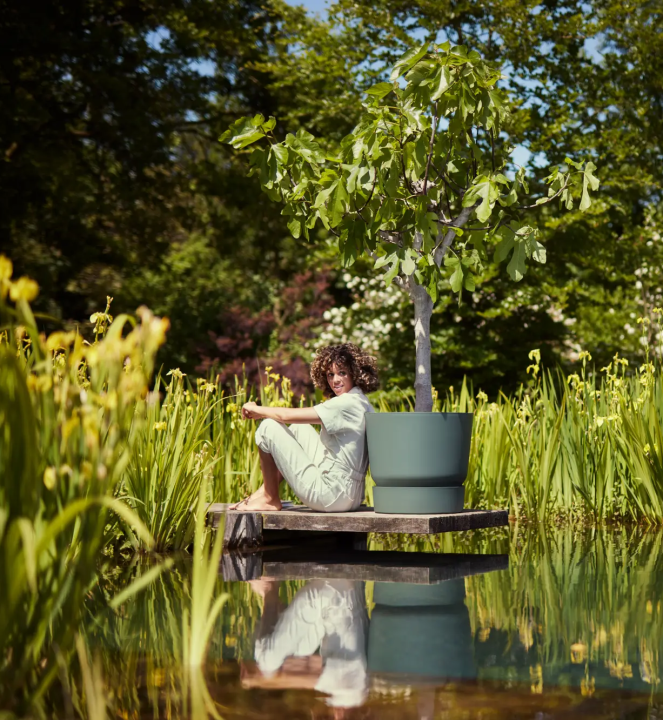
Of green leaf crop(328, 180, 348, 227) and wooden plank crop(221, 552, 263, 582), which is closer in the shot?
green leaf crop(328, 180, 348, 227)

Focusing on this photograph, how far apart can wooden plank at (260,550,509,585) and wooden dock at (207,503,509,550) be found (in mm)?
180

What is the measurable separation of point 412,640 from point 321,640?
0.31 meters

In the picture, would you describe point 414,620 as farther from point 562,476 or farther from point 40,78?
point 40,78

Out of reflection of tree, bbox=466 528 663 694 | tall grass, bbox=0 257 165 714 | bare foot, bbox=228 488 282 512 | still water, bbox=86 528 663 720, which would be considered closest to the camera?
tall grass, bbox=0 257 165 714

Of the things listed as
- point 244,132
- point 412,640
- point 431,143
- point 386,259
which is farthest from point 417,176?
point 412,640

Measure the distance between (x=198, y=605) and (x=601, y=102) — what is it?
12429 millimetres

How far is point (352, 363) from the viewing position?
16.7 feet

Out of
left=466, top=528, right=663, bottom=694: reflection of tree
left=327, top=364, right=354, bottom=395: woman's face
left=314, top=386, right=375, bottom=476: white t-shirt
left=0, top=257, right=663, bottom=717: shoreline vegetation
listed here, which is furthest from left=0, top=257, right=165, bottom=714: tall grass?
left=327, top=364, right=354, bottom=395: woman's face

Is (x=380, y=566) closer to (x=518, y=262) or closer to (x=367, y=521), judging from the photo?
(x=367, y=521)

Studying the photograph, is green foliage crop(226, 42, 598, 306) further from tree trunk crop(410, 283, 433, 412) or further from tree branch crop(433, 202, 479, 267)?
tree trunk crop(410, 283, 433, 412)

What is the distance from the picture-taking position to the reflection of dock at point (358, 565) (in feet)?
14.7

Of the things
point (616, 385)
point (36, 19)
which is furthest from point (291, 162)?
point (36, 19)

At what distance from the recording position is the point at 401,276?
5383mm

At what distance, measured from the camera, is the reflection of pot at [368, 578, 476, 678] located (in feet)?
8.97
